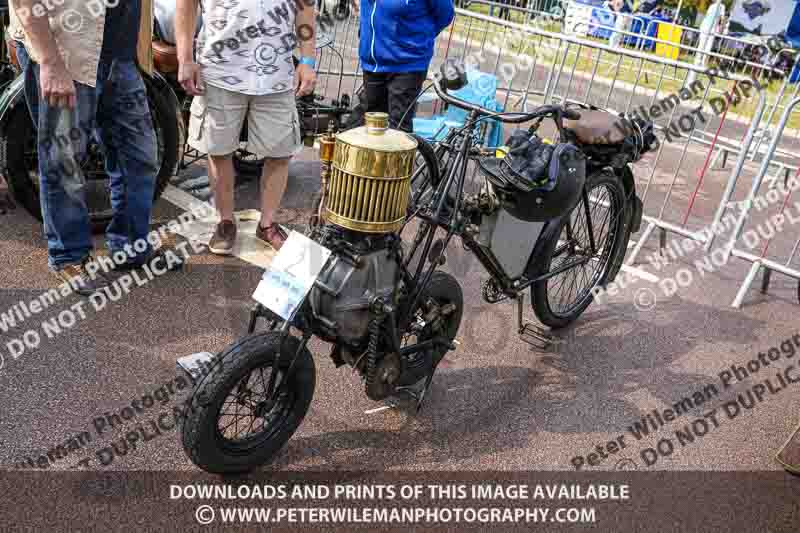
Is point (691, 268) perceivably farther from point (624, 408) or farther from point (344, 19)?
point (344, 19)

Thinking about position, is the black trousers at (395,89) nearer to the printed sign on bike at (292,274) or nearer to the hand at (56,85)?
the hand at (56,85)

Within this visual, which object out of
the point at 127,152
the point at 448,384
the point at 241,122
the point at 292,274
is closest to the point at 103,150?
the point at 127,152

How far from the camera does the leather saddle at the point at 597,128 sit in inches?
142

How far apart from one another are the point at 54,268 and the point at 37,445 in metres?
1.34

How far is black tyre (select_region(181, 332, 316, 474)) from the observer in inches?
94.0

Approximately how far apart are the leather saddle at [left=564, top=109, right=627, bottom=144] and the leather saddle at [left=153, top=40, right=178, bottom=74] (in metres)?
2.60

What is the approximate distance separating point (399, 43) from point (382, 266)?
2443 millimetres

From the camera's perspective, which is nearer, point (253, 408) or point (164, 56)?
point (253, 408)

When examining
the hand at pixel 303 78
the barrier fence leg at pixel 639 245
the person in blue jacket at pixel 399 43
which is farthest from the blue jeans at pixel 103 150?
the barrier fence leg at pixel 639 245

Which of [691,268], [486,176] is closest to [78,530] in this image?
[486,176]

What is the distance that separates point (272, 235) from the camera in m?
4.46
